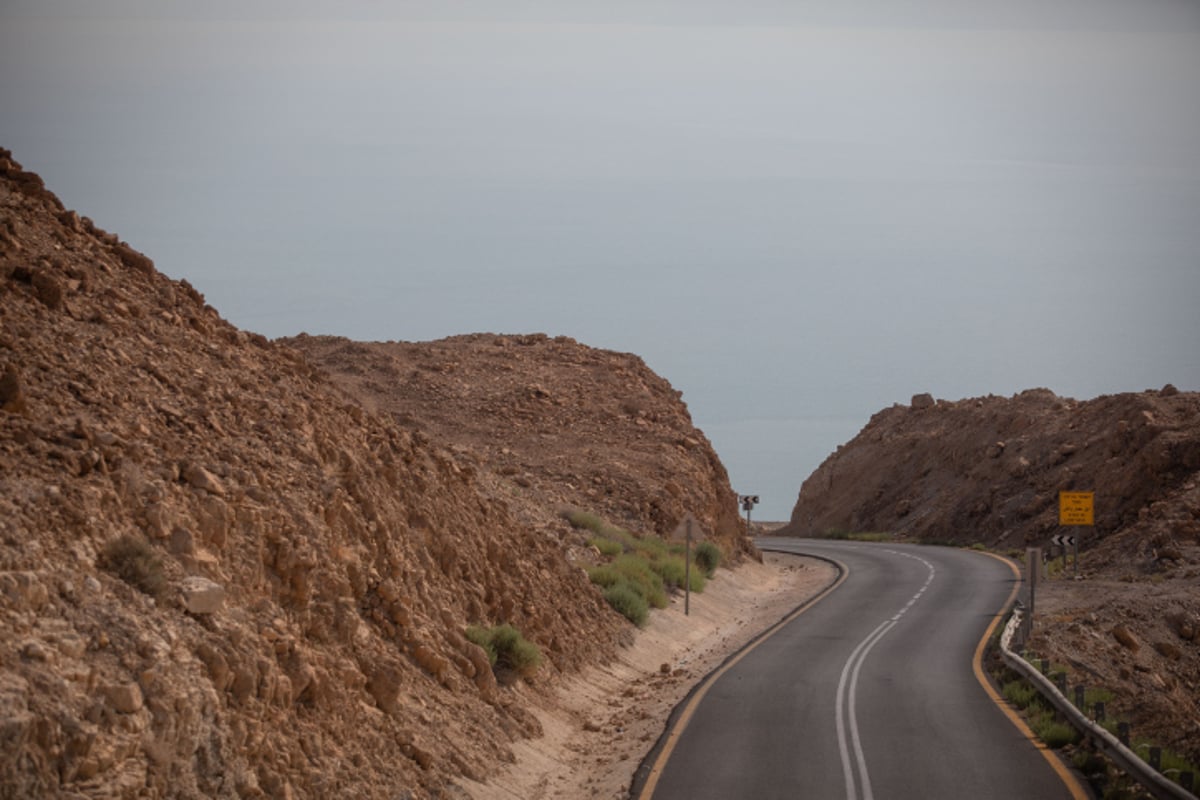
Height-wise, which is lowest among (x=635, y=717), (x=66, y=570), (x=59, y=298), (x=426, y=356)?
(x=635, y=717)

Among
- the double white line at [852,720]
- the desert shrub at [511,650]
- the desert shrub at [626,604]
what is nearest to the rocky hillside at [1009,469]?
the double white line at [852,720]

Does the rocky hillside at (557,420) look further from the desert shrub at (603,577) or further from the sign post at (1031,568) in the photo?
the sign post at (1031,568)

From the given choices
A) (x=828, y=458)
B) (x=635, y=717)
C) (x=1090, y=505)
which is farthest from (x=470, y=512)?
(x=828, y=458)

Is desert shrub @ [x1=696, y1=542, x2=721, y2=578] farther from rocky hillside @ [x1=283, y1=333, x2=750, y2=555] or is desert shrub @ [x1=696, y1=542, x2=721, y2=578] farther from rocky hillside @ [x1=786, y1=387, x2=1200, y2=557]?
rocky hillside @ [x1=786, y1=387, x2=1200, y2=557]

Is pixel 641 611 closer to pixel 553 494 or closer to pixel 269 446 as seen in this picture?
pixel 553 494

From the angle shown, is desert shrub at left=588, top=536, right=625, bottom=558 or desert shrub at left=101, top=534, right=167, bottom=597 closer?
desert shrub at left=101, top=534, right=167, bottom=597

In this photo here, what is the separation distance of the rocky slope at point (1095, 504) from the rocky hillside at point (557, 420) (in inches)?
498

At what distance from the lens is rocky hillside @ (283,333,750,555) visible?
4184 cm

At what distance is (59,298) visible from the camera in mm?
16641

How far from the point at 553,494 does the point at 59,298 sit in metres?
23.4

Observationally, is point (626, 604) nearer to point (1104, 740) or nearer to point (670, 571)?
point (670, 571)

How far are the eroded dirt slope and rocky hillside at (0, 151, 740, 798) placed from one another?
3cm

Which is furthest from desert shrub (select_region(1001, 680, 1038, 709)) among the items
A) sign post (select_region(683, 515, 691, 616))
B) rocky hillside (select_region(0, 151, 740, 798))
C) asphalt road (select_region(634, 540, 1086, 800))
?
sign post (select_region(683, 515, 691, 616))

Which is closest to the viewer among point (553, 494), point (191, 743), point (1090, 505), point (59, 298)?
point (191, 743)
